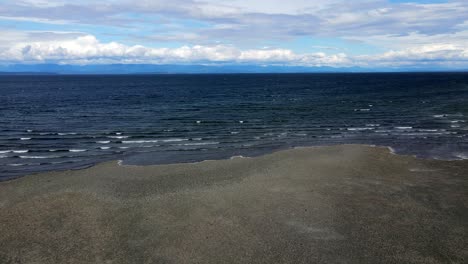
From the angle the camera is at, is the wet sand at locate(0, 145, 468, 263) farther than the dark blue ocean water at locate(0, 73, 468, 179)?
No

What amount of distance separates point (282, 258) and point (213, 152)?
22.9m

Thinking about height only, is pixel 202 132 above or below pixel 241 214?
above

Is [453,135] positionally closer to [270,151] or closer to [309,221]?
[270,151]

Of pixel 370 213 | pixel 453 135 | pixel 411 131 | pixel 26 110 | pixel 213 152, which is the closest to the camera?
pixel 370 213

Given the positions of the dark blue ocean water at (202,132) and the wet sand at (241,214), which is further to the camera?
the dark blue ocean water at (202,132)

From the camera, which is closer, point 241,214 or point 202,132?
point 241,214

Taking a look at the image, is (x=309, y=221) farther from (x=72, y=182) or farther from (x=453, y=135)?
(x=453, y=135)

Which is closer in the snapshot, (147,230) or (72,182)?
(147,230)

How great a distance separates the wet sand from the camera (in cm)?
1759

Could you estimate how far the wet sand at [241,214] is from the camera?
17.6 metres

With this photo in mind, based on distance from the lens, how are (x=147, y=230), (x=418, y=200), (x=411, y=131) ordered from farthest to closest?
(x=411, y=131) → (x=418, y=200) → (x=147, y=230)

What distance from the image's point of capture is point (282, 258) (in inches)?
673

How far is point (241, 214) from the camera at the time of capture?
861 inches

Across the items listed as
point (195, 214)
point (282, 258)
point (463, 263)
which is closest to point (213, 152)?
point (195, 214)
